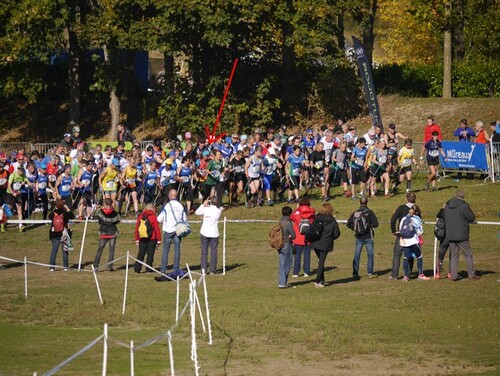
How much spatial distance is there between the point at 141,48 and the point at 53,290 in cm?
2346

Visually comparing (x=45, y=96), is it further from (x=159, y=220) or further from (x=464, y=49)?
(x=159, y=220)

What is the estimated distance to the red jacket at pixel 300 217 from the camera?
82.6 ft

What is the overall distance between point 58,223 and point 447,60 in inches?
1022

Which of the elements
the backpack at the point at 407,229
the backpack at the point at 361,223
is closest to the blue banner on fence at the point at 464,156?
the backpack at the point at 361,223

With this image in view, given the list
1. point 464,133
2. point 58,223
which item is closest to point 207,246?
point 58,223

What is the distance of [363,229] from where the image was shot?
82.7ft

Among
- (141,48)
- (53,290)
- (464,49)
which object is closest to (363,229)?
(53,290)

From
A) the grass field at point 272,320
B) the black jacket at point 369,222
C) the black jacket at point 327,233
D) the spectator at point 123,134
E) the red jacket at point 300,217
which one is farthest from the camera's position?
the spectator at point 123,134

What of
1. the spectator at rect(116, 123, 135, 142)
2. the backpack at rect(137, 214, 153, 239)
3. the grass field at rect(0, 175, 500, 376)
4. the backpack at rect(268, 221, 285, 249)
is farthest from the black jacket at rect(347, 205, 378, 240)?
the spectator at rect(116, 123, 135, 142)

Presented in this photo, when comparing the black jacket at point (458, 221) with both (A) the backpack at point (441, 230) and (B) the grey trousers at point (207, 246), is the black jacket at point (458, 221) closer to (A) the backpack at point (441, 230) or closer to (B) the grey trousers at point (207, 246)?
(A) the backpack at point (441, 230)

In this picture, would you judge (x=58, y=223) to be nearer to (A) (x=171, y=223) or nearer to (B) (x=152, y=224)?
(B) (x=152, y=224)

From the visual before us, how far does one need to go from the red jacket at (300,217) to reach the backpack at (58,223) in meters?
5.71

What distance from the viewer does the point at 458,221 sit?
24484 millimetres

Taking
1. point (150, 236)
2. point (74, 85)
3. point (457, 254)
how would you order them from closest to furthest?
point (457, 254), point (150, 236), point (74, 85)
